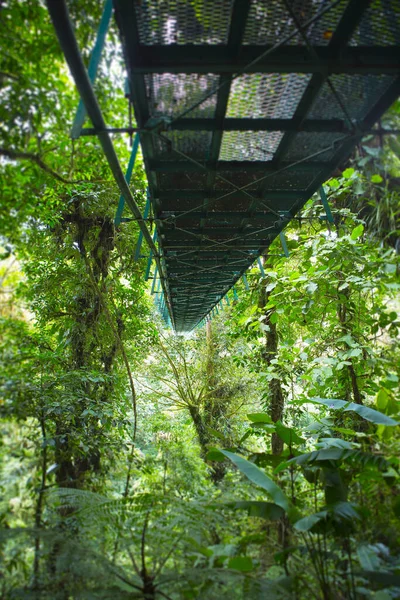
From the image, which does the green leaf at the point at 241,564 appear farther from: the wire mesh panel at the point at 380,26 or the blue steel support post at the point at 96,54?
the wire mesh panel at the point at 380,26

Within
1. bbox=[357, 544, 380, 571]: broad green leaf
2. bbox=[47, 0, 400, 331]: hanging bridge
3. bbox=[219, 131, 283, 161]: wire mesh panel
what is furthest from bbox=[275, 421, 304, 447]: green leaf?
bbox=[219, 131, 283, 161]: wire mesh panel

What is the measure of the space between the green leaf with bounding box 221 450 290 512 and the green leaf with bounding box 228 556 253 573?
25 cm

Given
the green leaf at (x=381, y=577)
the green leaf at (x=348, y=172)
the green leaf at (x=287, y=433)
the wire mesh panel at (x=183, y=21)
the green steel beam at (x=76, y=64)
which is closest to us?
the green steel beam at (x=76, y=64)

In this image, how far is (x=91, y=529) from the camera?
64.4 inches

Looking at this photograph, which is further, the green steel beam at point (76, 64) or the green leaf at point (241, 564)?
the green leaf at point (241, 564)

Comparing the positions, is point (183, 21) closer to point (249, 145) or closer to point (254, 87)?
point (254, 87)

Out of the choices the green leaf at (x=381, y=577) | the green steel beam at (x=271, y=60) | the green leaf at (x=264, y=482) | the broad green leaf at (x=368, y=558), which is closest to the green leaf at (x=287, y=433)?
the green leaf at (x=264, y=482)

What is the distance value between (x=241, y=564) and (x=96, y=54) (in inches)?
74.4

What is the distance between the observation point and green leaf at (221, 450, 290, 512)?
170cm

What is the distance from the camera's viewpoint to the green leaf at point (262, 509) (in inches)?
66.2

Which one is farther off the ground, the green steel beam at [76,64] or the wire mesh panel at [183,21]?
the wire mesh panel at [183,21]

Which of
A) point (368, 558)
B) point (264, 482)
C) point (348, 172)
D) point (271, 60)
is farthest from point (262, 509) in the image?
point (271, 60)

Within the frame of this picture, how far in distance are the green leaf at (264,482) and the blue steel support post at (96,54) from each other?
60.6 inches

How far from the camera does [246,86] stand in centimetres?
158
